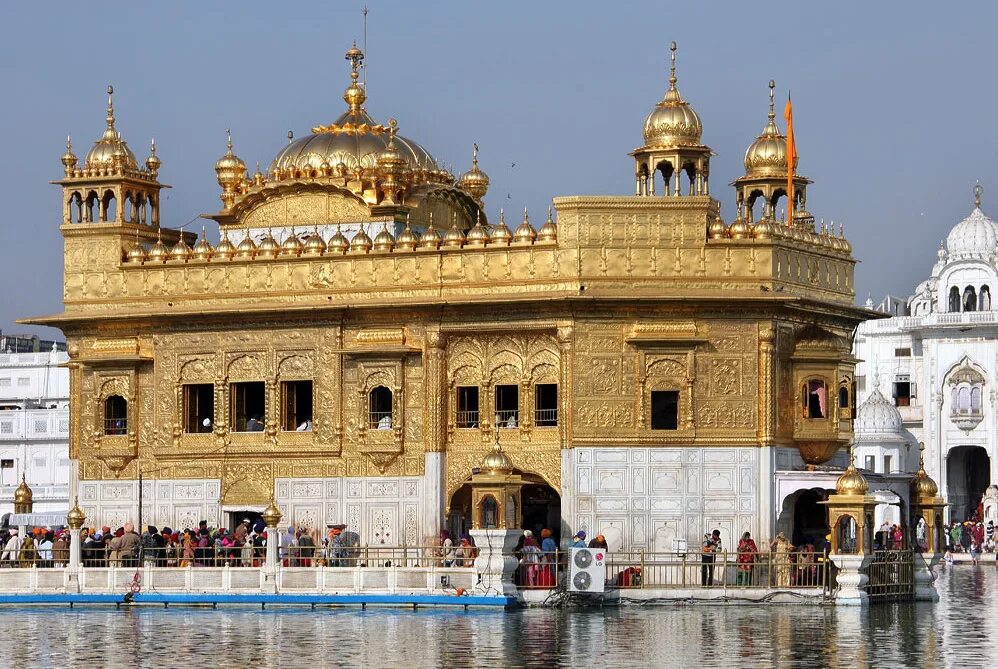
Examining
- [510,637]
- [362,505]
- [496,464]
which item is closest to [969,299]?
[362,505]

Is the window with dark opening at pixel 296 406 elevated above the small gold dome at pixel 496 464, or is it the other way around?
the window with dark opening at pixel 296 406

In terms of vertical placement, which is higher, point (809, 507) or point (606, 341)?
point (606, 341)

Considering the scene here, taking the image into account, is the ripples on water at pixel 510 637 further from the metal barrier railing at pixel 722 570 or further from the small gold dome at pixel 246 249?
the small gold dome at pixel 246 249

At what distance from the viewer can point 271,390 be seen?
41219mm

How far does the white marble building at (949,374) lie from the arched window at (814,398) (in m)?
35.6

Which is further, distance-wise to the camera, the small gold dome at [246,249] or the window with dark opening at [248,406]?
the window with dark opening at [248,406]

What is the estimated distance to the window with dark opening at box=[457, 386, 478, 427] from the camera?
40000 millimetres

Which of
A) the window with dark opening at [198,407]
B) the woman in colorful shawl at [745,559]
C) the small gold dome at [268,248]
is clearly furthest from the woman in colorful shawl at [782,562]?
the window with dark opening at [198,407]

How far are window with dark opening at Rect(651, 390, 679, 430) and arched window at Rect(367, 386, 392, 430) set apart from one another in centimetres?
494

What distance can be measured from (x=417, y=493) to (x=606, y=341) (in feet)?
15.2

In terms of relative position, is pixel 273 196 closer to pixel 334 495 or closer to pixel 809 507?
pixel 334 495

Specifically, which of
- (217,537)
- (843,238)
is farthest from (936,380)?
(217,537)

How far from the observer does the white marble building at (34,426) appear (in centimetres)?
7331

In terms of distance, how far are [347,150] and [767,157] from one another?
8.39 metres
